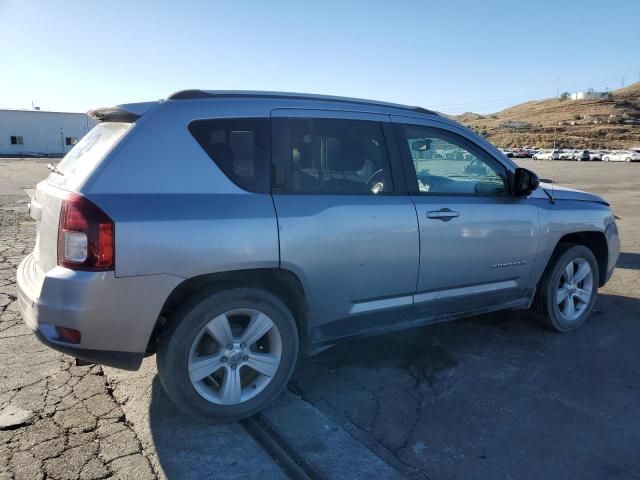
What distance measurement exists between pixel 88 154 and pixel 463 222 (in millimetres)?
2610

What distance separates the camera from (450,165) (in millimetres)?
4230

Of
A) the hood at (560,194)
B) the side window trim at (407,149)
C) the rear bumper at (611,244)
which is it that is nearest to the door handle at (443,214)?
the side window trim at (407,149)

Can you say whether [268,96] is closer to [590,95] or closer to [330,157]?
[330,157]

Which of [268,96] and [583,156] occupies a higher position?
[583,156]

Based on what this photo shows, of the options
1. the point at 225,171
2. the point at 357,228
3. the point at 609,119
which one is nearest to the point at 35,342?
the point at 225,171

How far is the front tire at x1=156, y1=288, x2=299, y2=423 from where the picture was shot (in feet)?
10.0

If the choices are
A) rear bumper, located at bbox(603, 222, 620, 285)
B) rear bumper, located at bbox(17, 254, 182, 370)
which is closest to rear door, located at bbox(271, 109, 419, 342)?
rear bumper, located at bbox(17, 254, 182, 370)

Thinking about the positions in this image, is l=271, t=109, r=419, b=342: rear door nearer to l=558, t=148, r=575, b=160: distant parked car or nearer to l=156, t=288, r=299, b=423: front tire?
l=156, t=288, r=299, b=423: front tire

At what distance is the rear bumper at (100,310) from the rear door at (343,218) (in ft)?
2.65

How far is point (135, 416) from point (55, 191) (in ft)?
4.76

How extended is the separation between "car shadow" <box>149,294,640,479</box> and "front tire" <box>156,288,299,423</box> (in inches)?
7.5

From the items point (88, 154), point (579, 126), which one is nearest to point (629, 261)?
point (88, 154)

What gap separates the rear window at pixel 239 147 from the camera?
316cm

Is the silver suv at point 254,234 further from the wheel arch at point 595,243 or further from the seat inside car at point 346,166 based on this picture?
the wheel arch at point 595,243
